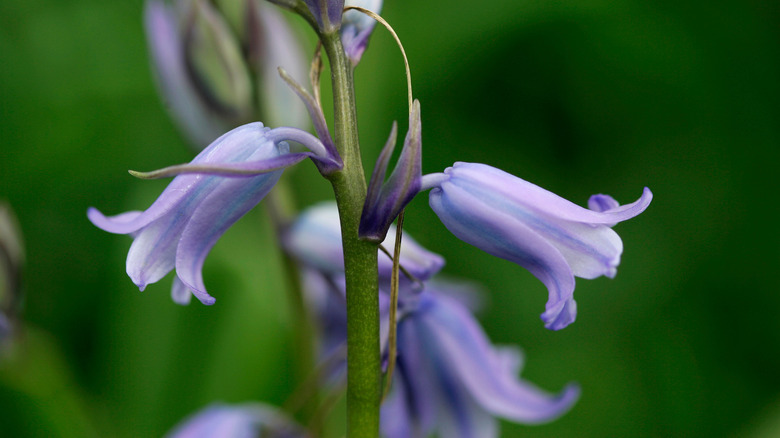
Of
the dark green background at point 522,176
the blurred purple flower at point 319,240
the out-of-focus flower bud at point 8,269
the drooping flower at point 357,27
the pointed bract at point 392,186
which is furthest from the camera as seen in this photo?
the dark green background at point 522,176

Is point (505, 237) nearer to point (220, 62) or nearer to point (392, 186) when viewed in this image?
point (392, 186)

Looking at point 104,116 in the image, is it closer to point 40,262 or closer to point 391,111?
point 40,262

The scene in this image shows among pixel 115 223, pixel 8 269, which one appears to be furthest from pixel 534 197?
pixel 8 269

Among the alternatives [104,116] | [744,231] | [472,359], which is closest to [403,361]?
[472,359]

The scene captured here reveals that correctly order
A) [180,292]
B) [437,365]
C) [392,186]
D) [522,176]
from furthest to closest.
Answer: [522,176], [437,365], [180,292], [392,186]

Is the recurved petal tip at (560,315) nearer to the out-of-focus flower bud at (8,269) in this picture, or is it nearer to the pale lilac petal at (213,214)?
the pale lilac petal at (213,214)

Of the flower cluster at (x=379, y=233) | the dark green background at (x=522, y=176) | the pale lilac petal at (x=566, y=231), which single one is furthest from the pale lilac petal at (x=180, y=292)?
the dark green background at (x=522, y=176)
